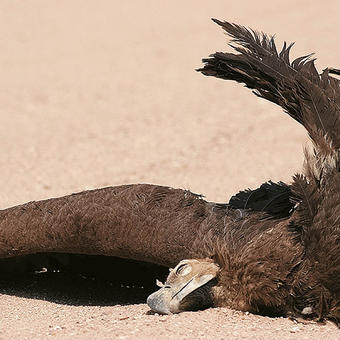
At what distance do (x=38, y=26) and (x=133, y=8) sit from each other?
2.21 metres

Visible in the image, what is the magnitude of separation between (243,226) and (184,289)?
45 cm

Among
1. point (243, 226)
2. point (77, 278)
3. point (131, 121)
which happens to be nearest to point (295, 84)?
point (243, 226)

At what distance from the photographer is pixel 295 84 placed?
4.93 meters

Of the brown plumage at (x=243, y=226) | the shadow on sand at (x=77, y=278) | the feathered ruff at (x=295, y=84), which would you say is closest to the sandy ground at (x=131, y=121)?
the shadow on sand at (x=77, y=278)

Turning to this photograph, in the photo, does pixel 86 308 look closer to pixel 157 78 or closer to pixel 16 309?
pixel 16 309

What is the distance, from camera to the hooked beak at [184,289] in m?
4.56

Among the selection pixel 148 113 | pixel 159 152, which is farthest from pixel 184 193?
pixel 148 113

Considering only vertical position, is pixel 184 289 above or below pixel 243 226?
below

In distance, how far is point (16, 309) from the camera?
5348 millimetres

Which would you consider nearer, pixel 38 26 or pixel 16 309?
pixel 16 309

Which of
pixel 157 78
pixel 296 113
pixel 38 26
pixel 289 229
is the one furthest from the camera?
pixel 38 26

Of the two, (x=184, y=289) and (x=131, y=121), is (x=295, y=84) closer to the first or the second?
(x=184, y=289)

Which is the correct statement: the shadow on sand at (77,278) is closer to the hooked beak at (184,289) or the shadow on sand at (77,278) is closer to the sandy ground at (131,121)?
the sandy ground at (131,121)

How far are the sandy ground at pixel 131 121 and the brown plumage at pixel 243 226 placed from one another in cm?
14
